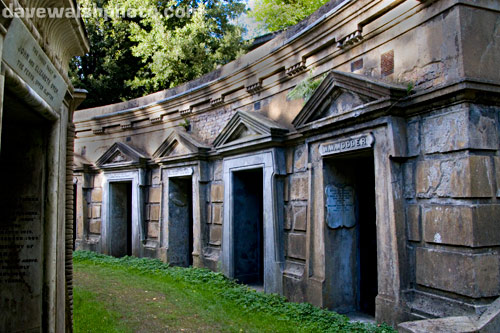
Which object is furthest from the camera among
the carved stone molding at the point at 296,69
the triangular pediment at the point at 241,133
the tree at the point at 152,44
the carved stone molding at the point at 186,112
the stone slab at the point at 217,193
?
the tree at the point at 152,44

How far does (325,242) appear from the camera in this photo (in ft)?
19.2

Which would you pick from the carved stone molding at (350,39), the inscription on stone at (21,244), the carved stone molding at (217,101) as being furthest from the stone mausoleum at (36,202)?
the carved stone molding at (217,101)

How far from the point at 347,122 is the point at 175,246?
5867 mm

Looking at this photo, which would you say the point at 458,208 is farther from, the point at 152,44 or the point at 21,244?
the point at 152,44

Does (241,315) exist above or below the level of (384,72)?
below

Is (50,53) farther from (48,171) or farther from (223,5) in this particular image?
(223,5)

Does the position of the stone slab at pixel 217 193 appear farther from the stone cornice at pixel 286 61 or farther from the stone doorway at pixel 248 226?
the stone cornice at pixel 286 61

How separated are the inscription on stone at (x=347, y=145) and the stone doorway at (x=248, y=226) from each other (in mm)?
2344

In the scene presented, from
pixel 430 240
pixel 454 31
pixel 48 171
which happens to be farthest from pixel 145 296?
pixel 454 31

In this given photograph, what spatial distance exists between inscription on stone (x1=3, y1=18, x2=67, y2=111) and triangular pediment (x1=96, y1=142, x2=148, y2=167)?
23.2 feet

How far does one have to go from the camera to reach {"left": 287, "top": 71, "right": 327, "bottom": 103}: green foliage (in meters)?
6.24

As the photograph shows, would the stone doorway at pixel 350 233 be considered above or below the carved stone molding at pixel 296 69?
below

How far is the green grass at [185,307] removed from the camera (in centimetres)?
519

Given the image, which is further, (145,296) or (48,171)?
(145,296)
